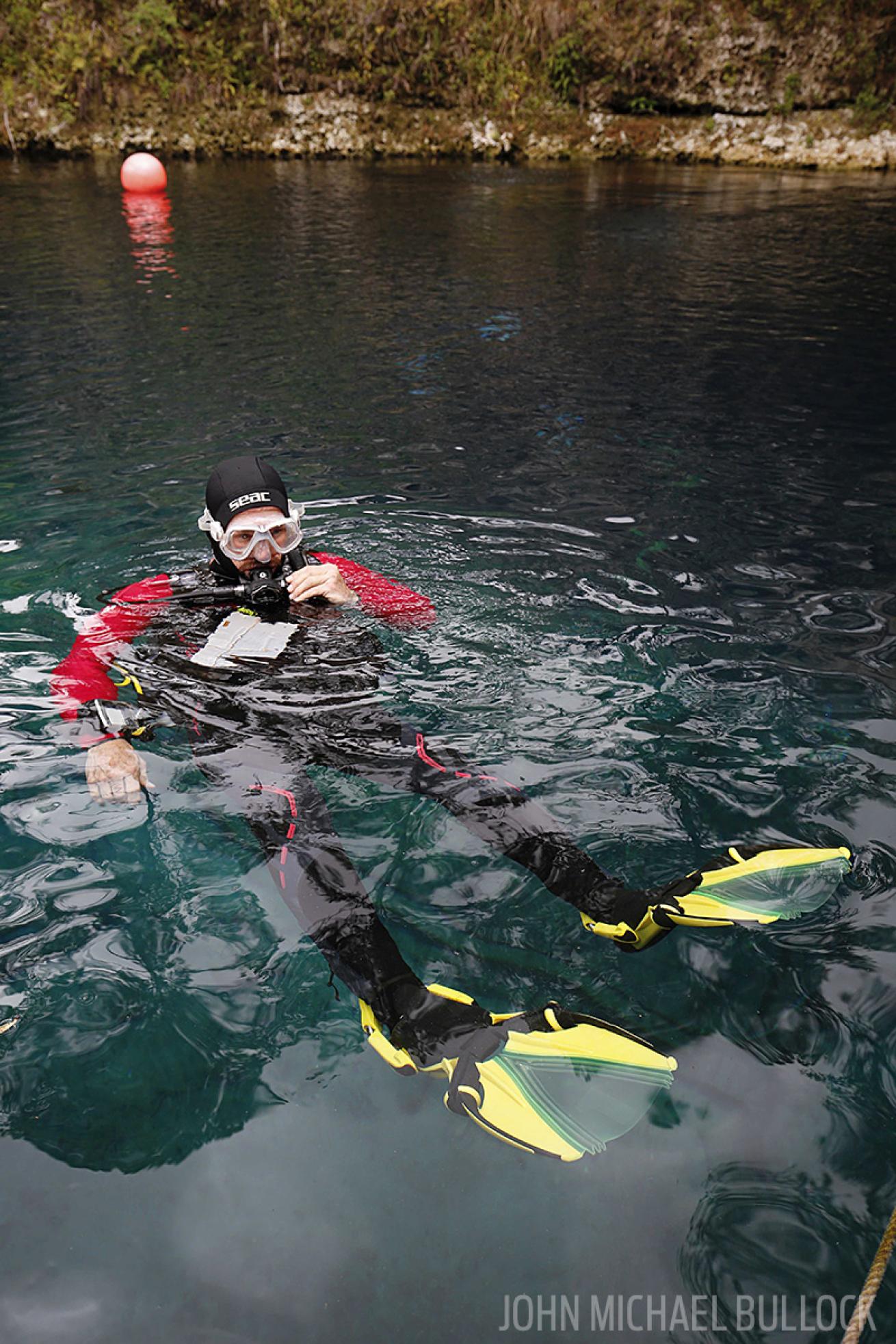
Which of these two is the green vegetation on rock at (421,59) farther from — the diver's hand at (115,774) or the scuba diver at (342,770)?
the diver's hand at (115,774)

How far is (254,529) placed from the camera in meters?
3.98

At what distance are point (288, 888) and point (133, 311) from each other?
10842 mm

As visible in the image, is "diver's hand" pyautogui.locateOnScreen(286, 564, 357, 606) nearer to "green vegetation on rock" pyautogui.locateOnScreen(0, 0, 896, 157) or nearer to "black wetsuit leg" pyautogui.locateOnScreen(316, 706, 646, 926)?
"black wetsuit leg" pyautogui.locateOnScreen(316, 706, 646, 926)

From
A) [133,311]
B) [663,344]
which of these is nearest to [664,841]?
[663,344]

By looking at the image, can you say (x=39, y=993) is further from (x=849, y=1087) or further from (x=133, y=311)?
(x=133, y=311)

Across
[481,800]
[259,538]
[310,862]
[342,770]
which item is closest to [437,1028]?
[310,862]

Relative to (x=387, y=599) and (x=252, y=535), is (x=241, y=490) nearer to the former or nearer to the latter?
(x=252, y=535)

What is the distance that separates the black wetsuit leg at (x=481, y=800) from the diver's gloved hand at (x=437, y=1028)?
567mm

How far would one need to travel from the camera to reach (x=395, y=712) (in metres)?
4.13

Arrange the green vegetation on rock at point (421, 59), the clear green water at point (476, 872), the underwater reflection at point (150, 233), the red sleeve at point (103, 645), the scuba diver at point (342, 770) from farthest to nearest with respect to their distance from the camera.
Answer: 1. the green vegetation on rock at point (421, 59)
2. the underwater reflection at point (150, 233)
3. the red sleeve at point (103, 645)
4. the scuba diver at point (342, 770)
5. the clear green water at point (476, 872)

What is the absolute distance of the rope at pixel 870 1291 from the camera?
71.0 inches

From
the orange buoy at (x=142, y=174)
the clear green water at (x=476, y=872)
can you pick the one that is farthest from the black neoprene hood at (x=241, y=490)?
the orange buoy at (x=142, y=174)

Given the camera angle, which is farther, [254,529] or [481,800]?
[254,529]

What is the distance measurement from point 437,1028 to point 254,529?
2346 millimetres
